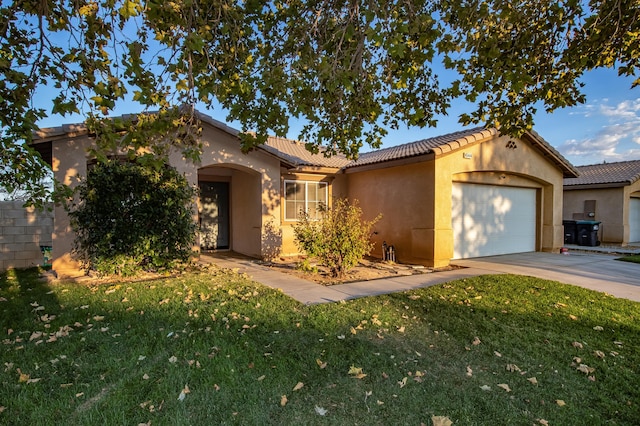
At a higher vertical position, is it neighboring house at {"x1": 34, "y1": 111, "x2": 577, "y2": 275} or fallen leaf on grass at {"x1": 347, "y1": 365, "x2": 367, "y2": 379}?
neighboring house at {"x1": 34, "y1": 111, "x2": 577, "y2": 275}

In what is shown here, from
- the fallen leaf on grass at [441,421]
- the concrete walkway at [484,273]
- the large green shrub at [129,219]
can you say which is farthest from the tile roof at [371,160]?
the fallen leaf on grass at [441,421]

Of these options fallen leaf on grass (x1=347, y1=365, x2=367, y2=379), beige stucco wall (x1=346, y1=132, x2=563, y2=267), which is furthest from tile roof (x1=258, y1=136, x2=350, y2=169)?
fallen leaf on grass (x1=347, y1=365, x2=367, y2=379)

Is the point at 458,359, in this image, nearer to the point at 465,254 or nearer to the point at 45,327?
the point at 45,327

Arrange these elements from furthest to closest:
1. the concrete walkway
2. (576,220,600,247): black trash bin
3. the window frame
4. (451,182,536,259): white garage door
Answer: (576,220,600,247): black trash bin
the window frame
(451,182,536,259): white garage door
the concrete walkway

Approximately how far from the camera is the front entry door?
13312 mm

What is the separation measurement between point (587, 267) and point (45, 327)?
1285 centimetres

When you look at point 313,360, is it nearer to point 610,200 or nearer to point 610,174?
point 610,200

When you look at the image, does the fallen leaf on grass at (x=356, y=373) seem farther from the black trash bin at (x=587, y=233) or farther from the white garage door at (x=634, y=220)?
the white garage door at (x=634, y=220)

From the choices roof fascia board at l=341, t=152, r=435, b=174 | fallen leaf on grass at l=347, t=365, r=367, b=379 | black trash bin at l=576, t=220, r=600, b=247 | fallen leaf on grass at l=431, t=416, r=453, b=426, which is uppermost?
roof fascia board at l=341, t=152, r=435, b=174

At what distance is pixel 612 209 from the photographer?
17.9m

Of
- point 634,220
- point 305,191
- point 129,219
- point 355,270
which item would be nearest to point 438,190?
point 355,270

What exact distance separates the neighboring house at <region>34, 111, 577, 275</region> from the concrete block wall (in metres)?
1.60

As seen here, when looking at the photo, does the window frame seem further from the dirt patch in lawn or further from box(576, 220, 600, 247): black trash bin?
box(576, 220, 600, 247): black trash bin

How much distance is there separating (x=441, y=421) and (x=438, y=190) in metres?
8.34
